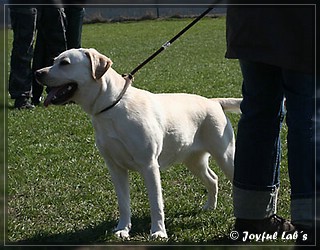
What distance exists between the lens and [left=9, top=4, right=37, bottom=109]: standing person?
26.2 ft

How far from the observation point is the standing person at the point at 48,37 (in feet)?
27.4

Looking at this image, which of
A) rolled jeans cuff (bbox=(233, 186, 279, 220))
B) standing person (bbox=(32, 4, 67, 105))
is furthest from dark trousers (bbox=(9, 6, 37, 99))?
rolled jeans cuff (bbox=(233, 186, 279, 220))

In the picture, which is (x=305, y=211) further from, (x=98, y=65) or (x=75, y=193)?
(x=75, y=193)

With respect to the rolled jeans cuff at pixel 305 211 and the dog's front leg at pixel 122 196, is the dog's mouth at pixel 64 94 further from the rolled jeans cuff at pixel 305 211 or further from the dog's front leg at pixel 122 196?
the rolled jeans cuff at pixel 305 211

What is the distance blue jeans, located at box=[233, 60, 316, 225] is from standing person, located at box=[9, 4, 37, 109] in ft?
16.4

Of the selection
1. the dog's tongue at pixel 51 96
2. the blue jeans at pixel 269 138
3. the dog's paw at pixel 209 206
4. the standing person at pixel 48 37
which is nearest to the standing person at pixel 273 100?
the blue jeans at pixel 269 138

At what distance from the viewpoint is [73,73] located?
3.56 metres

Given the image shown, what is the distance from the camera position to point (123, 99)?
3.53 metres

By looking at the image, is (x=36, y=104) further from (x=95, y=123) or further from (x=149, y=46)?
(x=149, y=46)

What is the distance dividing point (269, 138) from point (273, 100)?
0.19 m

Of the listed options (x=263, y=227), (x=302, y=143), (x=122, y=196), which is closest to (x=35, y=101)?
(x=122, y=196)

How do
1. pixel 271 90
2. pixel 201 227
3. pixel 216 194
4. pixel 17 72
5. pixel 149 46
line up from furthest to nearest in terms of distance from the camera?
pixel 149 46 → pixel 17 72 → pixel 216 194 → pixel 201 227 → pixel 271 90

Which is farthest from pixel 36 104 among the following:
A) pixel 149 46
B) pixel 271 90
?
pixel 149 46

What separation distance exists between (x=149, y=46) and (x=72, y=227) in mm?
14567
